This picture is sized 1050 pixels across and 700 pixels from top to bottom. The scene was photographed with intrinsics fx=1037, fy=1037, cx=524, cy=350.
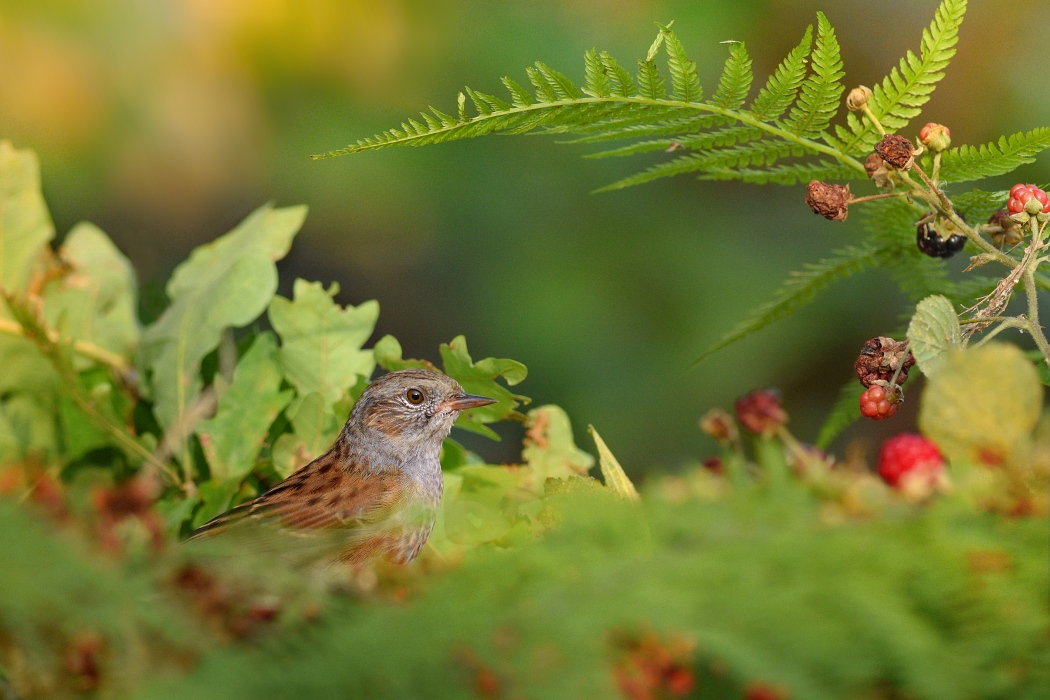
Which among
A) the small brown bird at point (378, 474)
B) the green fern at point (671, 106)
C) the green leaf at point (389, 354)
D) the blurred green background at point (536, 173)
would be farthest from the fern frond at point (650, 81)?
the blurred green background at point (536, 173)

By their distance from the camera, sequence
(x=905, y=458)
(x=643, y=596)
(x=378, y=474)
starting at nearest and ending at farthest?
1. (x=643, y=596)
2. (x=905, y=458)
3. (x=378, y=474)

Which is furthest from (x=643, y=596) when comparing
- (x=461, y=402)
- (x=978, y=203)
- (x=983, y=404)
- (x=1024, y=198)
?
(x=461, y=402)

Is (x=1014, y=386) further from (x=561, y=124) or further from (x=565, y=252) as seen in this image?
(x=565, y=252)

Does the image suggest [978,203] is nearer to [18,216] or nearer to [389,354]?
[389,354]

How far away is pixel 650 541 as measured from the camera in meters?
0.34

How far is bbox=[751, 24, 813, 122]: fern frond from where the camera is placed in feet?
2.09

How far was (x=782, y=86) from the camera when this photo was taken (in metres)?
0.65

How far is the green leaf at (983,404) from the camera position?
392 millimetres

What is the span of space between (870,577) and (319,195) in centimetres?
258

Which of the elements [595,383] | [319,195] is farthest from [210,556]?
[319,195]

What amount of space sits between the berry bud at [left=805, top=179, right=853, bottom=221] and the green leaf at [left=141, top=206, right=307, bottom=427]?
0.48 meters

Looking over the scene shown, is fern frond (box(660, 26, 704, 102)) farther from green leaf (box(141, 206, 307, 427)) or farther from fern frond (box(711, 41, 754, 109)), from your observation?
green leaf (box(141, 206, 307, 427))

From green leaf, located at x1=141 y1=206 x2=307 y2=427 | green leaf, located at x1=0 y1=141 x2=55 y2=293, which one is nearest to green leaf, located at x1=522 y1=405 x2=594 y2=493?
green leaf, located at x1=141 y1=206 x2=307 y2=427

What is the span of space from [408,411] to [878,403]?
2.57 ft
